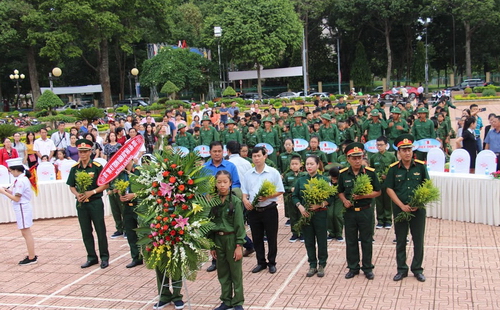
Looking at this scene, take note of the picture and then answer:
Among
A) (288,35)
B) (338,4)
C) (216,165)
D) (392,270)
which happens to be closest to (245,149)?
(216,165)

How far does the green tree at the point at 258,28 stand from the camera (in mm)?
41219

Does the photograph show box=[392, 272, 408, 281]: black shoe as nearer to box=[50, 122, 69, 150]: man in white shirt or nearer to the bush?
box=[50, 122, 69, 150]: man in white shirt

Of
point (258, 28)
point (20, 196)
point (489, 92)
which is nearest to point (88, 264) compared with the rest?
point (20, 196)

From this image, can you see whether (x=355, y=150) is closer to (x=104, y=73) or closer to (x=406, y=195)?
(x=406, y=195)

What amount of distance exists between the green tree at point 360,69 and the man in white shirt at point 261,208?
45.0 m

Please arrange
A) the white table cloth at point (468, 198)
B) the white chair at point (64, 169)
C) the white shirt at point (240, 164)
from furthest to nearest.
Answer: the white chair at point (64, 169) → the white table cloth at point (468, 198) → the white shirt at point (240, 164)

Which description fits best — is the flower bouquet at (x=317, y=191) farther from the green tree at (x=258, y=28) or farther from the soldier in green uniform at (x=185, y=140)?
the green tree at (x=258, y=28)

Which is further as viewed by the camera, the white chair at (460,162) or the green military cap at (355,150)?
the white chair at (460,162)

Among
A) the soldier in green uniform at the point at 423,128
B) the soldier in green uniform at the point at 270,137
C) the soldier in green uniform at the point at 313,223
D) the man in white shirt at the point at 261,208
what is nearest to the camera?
the soldier in green uniform at the point at 313,223

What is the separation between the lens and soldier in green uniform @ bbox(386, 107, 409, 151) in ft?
41.0

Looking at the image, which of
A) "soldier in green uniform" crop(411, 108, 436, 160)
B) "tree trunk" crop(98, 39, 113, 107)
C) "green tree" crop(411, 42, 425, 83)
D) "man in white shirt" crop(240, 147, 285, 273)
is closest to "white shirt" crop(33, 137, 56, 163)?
"man in white shirt" crop(240, 147, 285, 273)

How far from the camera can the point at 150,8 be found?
41375mm

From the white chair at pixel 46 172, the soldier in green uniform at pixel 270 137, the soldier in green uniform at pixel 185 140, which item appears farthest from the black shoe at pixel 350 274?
the white chair at pixel 46 172

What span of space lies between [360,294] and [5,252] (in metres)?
6.35
